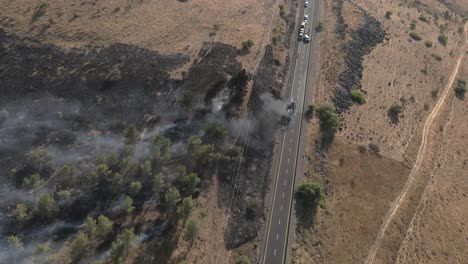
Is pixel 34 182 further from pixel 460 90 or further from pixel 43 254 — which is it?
pixel 460 90

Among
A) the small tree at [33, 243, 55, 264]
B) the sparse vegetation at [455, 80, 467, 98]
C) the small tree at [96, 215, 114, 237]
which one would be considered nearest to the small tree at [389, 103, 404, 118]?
the sparse vegetation at [455, 80, 467, 98]

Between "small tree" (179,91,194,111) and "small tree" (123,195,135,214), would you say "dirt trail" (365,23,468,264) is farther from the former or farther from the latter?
"small tree" (179,91,194,111)

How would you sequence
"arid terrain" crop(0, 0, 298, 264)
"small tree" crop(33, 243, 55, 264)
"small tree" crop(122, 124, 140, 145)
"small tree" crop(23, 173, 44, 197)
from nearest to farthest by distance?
"small tree" crop(33, 243, 55, 264)
"arid terrain" crop(0, 0, 298, 264)
"small tree" crop(23, 173, 44, 197)
"small tree" crop(122, 124, 140, 145)

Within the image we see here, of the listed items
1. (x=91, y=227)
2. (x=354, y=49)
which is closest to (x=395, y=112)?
(x=354, y=49)

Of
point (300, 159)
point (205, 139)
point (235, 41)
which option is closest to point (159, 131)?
point (205, 139)

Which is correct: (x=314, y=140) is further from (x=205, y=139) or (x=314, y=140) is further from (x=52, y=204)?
(x=52, y=204)

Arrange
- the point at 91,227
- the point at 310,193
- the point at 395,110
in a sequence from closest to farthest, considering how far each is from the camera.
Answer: the point at 91,227 → the point at 310,193 → the point at 395,110

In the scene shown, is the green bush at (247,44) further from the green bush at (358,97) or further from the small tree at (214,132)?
the small tree at (214,132)

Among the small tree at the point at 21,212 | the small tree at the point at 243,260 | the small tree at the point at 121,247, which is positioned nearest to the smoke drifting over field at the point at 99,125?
the small tree at the point at 21,212
